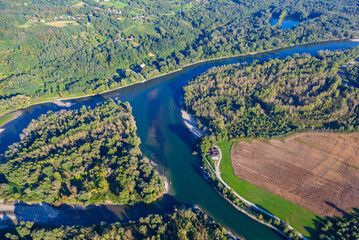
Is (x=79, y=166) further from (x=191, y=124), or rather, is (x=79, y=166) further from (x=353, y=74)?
(x=353, y=74)

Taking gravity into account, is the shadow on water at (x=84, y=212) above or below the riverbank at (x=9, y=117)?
below

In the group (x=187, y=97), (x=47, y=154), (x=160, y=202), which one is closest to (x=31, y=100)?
(x=47, y=154)

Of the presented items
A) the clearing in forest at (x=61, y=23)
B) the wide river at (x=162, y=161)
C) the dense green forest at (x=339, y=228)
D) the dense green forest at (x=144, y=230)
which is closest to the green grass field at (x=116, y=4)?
the clearing in forest at (x=61, y=23)

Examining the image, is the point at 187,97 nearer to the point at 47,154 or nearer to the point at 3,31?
the point at 47,154

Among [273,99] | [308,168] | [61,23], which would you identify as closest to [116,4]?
[61,23]

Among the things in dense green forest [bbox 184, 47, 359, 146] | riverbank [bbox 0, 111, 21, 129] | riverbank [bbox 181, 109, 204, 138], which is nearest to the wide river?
riverbank [bbox 181, 109, 204, 138]

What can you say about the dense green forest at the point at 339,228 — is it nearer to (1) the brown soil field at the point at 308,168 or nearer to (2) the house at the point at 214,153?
(1) the brown soil field at the point at 308,168
